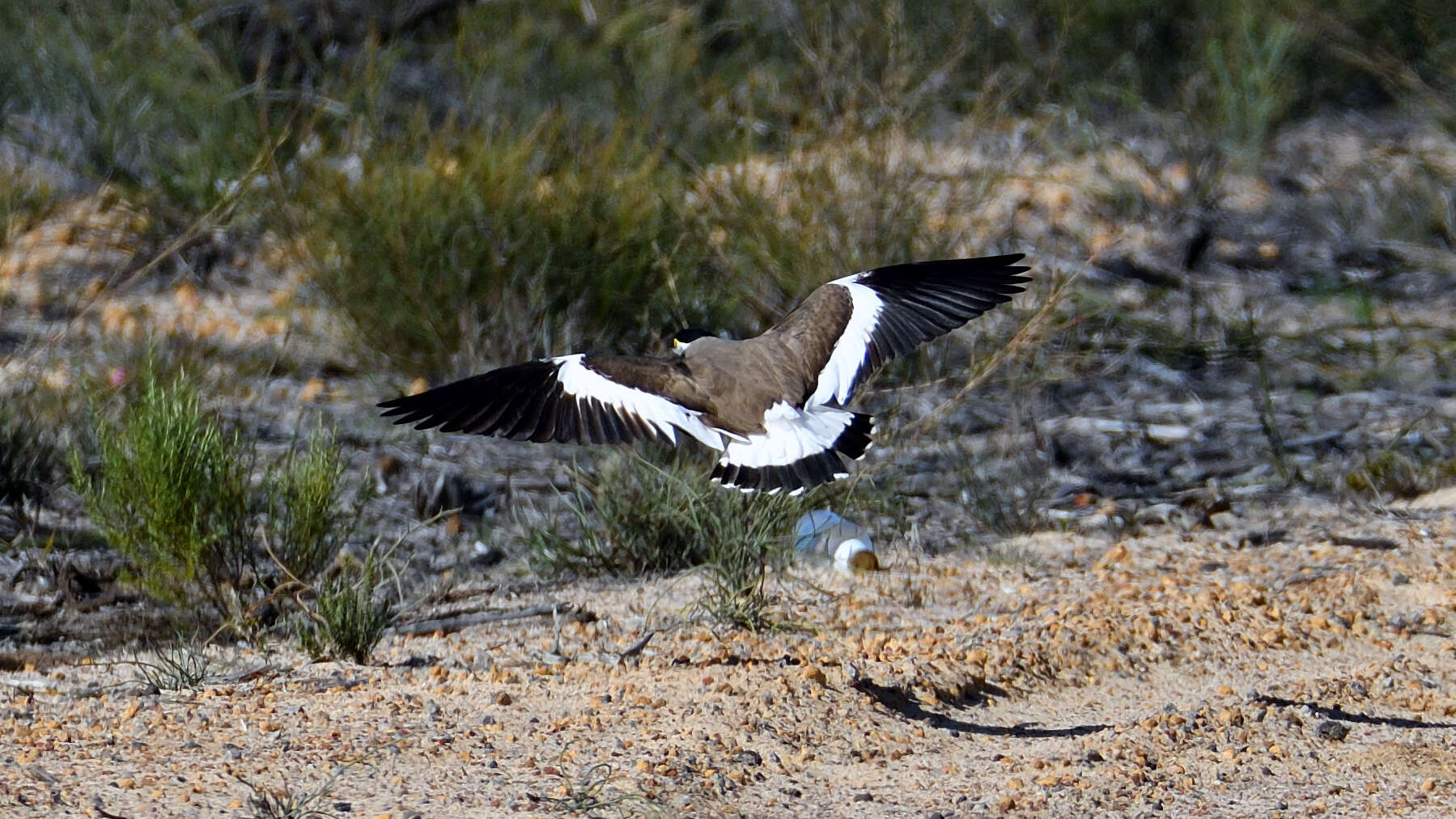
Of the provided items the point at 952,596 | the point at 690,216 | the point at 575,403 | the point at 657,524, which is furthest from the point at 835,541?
the point at 690,216

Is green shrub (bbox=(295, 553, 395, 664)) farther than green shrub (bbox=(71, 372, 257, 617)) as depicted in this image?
No

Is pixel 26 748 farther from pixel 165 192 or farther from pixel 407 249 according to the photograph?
pixel 165 192

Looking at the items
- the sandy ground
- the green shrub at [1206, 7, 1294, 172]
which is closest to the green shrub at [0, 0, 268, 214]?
the sandy ground

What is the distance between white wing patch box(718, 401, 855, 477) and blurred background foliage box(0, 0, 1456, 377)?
1.44m

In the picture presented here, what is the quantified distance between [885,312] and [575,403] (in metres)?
1.03

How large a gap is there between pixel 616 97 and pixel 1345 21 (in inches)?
160

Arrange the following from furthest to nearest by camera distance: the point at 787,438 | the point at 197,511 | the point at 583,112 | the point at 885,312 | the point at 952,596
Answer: the point at 583,112 → the point at 952,596 → the point at 885,312 → the point at 197,511 → the point at 787,438

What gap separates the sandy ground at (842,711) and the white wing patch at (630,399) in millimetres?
520

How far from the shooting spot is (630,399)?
4223mm

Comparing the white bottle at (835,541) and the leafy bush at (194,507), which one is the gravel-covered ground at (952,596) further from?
the leafy bush at (194,507)

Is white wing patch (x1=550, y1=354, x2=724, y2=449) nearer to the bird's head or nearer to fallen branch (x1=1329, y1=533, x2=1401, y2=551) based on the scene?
the bird's head

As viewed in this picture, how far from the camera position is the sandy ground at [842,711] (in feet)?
10.6

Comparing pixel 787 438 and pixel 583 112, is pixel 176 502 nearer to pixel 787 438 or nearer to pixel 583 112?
pixel 787 438

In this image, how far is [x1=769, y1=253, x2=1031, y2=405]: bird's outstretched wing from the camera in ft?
14.9
